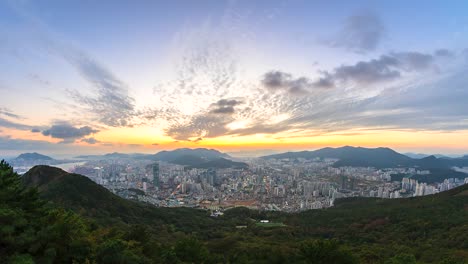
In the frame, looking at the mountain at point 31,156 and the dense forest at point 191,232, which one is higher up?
the mountain at point 31,156

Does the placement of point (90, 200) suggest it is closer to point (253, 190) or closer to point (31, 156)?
point (253, 190)

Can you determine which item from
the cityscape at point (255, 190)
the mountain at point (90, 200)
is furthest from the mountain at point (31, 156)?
the mountain at point (90, 200)

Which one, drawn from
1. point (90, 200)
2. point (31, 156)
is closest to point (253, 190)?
point (90, 200)

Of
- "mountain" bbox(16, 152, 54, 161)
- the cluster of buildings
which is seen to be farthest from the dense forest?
"mountain" bbox(16, 152, 54, 161)

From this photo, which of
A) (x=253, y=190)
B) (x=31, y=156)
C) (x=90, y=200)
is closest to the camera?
(x=90, y=200)

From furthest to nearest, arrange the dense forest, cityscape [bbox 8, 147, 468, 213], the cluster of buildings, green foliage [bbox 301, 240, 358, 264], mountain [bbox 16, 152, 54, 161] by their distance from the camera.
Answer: mountain [bbox 16, 152, 54, 161] < the cluster of buildings < cityscape [bbox 8, 147, 468, 213] < green foliage [bbox 301, 240, 358, 264] < the dense forest

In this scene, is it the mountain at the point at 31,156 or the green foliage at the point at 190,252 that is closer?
the green foliage at the point at 190,252

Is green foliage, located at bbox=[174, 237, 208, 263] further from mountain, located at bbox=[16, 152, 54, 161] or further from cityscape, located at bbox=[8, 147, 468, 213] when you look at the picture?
mountain, located at bbox=[16, 152, 54, 161]

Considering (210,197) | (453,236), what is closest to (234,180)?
(210,197)

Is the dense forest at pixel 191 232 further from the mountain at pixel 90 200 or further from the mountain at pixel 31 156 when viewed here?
the mountain at pixel 31 156
